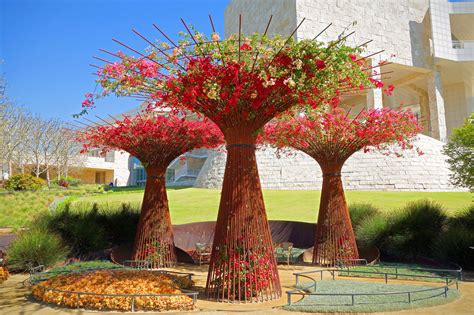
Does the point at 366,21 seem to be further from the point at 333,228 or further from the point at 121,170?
the point at 121,170

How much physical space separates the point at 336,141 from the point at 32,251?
Answer: 6848 millimetres

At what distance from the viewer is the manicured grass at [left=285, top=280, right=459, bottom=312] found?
188 inches

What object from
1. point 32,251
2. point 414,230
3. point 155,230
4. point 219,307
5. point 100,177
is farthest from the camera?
point 100,177

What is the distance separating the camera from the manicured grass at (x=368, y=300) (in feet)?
15.7

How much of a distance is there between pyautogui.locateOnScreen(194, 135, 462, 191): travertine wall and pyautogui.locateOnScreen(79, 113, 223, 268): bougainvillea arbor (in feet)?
37.1

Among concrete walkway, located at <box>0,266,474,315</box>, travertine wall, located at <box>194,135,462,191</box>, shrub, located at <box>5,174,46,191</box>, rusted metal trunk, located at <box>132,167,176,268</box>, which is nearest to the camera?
concrete walkway, located at <box>0,266,474,315</box>

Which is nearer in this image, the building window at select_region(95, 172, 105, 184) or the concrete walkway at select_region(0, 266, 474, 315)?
the concrete walkway at select_region(0, 266, 474, 315)

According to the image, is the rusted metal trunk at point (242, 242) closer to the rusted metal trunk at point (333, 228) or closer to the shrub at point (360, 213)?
the rusted metal trunk at point (333, 228)

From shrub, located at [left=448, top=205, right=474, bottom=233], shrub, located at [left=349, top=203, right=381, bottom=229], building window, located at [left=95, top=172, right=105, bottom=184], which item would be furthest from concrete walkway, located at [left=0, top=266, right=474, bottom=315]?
building window, located at [left=95, top=172, right=105, bottom=184]

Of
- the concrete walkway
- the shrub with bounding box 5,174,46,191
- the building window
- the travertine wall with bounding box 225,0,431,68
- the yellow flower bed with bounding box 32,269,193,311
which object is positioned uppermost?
the travertine wall with bounding box 225,0,431,68

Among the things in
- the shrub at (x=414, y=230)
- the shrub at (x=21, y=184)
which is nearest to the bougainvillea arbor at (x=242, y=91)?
the shrub at (x=414, y=230)

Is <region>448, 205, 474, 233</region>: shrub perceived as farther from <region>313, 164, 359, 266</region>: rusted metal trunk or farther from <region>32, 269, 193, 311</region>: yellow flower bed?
<region>32, 269, 193, 311</region>: yellow flower bed

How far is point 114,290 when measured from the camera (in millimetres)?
5219

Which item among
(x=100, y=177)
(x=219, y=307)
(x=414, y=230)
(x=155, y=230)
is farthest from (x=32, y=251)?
(x=100, y=177)
